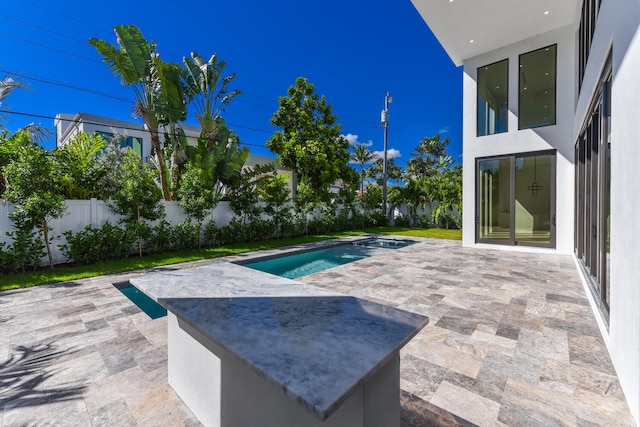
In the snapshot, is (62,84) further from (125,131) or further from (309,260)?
(125,131)

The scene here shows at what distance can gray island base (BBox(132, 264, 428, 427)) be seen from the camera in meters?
1.03

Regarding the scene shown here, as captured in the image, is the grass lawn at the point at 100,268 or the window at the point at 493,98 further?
the window at the point at 493,98

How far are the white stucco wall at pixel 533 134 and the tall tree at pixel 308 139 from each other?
7759 millimetres

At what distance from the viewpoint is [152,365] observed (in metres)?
2.80

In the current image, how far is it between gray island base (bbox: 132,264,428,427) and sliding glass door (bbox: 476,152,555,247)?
9332mm

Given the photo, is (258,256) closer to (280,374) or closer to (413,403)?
(413,403)

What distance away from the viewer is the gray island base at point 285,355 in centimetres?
103

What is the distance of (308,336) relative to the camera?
1.34 metres

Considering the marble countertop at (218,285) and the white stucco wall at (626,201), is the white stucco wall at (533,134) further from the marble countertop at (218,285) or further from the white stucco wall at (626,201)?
the marble countertop at (218,285)

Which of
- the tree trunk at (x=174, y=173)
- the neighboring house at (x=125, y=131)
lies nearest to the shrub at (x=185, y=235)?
the tree trunk at (x=174, y=173)

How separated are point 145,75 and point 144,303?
789cm

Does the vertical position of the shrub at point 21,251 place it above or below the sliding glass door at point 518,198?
below

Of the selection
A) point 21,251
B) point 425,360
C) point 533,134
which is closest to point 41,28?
point 21,251

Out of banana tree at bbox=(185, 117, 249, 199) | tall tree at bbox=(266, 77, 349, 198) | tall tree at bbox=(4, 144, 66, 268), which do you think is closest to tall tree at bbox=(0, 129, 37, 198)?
tall tree at bbox=(4, 144, 66, 268)
